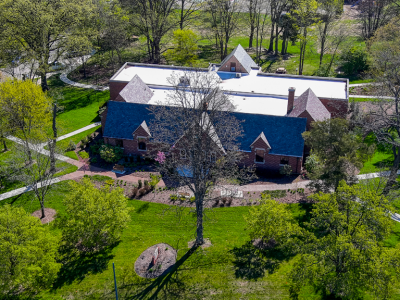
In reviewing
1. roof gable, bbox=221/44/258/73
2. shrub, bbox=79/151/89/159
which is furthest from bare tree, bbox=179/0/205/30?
shrub, bbox=79/151/89/159

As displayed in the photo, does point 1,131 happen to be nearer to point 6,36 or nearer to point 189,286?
point 6,36

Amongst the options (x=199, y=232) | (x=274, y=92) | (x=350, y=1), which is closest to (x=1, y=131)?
(x=199, y=232)

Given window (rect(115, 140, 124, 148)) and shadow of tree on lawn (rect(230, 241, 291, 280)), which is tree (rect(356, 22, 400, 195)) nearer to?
shadow of tree on lawn (rect(230, 241, 291, 280))

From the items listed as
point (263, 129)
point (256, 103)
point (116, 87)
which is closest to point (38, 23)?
point (116, 87)

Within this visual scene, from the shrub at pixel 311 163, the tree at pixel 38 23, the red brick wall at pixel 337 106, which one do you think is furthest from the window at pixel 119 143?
the red brick wall at pixel 337 106

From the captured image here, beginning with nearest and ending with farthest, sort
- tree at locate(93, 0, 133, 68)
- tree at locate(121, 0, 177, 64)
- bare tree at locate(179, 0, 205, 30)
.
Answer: tree at locate(93, 0, 133, 68), tree at locate(121, 0, 177, 64), bare tree at locate(179, 0, 205, 30)

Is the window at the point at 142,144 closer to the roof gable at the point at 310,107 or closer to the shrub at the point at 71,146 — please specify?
the shrub at the point at 71,146
